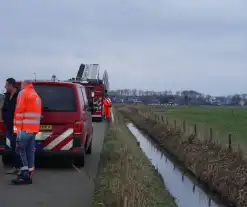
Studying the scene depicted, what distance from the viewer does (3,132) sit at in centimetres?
1071

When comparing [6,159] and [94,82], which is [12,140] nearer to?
[6,159]

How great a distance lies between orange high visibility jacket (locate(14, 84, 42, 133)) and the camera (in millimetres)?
8977

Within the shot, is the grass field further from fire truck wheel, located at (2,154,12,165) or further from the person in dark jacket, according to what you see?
the person in dark jacket

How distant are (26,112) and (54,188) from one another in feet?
4.83

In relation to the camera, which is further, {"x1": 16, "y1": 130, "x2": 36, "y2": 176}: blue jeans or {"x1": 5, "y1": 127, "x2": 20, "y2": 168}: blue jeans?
{"x1": 5, "y1": 127, "x2": 20, "y2": 168}: blue jeans

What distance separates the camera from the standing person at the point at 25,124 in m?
8.98

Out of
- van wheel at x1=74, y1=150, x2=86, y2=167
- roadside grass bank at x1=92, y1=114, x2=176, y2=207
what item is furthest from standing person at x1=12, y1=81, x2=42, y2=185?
van wheel at x1=74, y1=150, x2=86, y2=167

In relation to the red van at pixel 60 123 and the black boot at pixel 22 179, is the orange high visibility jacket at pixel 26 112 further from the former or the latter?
the red van at pixel 60 123

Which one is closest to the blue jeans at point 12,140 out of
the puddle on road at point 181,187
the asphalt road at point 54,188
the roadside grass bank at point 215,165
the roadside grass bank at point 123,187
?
the asphalt road at point 54,188

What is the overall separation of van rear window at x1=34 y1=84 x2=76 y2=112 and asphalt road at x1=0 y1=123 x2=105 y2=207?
1404mm

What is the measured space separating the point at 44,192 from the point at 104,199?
128cm

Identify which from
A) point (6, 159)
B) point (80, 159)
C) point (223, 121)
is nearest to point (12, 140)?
point (6, 159)

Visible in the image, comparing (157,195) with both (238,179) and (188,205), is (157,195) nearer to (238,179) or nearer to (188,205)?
(188,205)

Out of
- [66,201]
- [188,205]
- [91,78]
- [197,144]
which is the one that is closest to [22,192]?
[66,201]
